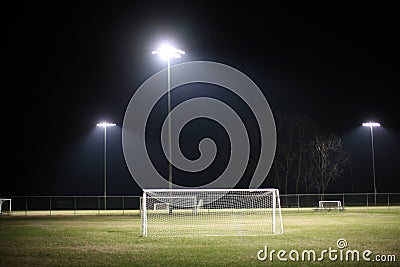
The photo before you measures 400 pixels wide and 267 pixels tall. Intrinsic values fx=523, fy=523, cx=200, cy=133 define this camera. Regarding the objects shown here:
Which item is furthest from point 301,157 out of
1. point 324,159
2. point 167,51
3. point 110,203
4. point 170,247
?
point 170,247

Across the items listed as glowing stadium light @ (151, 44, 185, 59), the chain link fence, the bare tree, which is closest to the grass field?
glowing stadium light @ (151, 44, 185, 59)

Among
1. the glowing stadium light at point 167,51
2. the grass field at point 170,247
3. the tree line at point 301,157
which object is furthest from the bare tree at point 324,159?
the grass field at point 170,247

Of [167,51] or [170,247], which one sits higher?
[167,51]

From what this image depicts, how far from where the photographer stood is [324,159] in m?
64.0

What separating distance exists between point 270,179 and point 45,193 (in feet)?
102

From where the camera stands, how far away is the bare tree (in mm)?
64188

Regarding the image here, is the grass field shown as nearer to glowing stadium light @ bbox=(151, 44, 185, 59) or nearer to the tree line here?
glowing stadium light @ bbox=(151, 44, 185, 59)

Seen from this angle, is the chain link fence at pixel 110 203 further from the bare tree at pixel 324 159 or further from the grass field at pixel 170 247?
the grass field at pixel 170 247

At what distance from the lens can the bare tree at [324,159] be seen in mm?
64188

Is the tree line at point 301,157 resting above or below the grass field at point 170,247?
above

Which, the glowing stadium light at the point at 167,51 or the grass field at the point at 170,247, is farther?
the glowing stadium light at the point at 167,51

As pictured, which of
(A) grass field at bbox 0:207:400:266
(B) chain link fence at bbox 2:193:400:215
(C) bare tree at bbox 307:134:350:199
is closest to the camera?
(A) grass field at bbox 0:207:400:266

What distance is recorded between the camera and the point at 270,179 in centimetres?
6838

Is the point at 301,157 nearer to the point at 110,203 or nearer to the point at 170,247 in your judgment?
the point at 110,203
